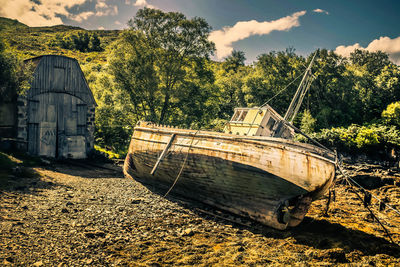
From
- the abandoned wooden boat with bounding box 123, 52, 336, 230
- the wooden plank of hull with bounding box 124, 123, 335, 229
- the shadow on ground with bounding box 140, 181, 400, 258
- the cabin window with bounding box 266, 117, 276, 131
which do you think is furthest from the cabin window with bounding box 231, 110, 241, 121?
the shadow on ground with bounding box 140, 181, 400, 258

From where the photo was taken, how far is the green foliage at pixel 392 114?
24.3 m

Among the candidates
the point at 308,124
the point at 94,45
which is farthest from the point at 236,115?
the point at 94,45

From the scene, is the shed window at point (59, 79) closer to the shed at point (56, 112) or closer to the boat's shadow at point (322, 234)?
the shed at point (56, 112)

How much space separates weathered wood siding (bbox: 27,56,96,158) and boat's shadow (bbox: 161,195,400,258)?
14740 millimetres

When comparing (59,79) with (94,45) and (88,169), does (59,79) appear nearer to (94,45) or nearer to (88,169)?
(88,169)

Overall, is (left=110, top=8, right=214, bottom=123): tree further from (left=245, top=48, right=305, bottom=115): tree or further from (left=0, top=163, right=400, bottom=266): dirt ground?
(left=0, top=163, right=400, bottom=266): dirt ground

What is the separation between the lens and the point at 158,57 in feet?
98.5

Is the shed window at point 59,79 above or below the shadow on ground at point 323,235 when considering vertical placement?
above

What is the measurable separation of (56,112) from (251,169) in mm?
17838

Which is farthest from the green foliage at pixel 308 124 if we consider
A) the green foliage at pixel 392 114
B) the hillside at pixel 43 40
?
the hillside at pixel 43 40

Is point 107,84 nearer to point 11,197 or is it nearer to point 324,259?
point 11,197

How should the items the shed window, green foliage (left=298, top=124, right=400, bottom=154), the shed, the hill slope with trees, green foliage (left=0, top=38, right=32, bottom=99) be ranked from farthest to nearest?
the hill slope with trees
the shed window
green foliage (left=298, top=124, right=400, bottom=154)
the shed
green foliage (left=0, top=38, right=32, bottom=99)

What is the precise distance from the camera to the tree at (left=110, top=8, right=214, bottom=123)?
28.8 metres

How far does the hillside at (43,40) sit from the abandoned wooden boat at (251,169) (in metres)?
52.1
